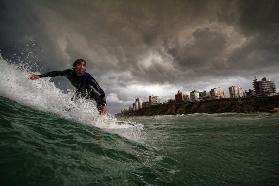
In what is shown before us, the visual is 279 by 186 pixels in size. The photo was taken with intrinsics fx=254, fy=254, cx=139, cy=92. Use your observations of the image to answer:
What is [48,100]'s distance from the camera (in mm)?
11609

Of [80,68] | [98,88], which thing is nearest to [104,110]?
[98,88]

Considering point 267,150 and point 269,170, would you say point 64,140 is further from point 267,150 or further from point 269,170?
point 267,150

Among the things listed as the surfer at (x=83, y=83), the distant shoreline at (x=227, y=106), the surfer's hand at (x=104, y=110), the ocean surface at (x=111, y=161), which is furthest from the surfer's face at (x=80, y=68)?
the distant shoreline at (x=227, y=106)

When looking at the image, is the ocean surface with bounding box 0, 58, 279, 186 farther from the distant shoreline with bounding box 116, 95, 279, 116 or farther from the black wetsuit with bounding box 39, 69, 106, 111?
the distant shoreline with bounding box 116, 95, 279, 116

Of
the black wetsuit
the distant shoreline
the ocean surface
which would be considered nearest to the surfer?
the black wetsuit

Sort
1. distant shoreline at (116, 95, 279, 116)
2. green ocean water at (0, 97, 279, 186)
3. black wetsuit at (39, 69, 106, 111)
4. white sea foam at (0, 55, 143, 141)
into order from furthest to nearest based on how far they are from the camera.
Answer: distant shoreline at (116, 95, 279, 116), black wetsuit at (39, 69, 106, 111), white sea foam at (0, 55, 143, 141), green ocean water at (0, 97, 279, 186)

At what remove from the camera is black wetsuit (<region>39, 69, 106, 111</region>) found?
1181 centimetres

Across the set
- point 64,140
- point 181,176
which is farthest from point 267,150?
point 64,140

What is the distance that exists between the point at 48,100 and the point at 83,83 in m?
1.76

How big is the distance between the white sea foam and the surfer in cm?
31

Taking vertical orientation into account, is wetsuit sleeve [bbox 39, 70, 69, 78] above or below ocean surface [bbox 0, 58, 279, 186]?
above

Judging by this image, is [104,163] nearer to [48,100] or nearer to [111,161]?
[111,161]

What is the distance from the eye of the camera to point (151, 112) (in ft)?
649

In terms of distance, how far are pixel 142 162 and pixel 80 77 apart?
7.05m
